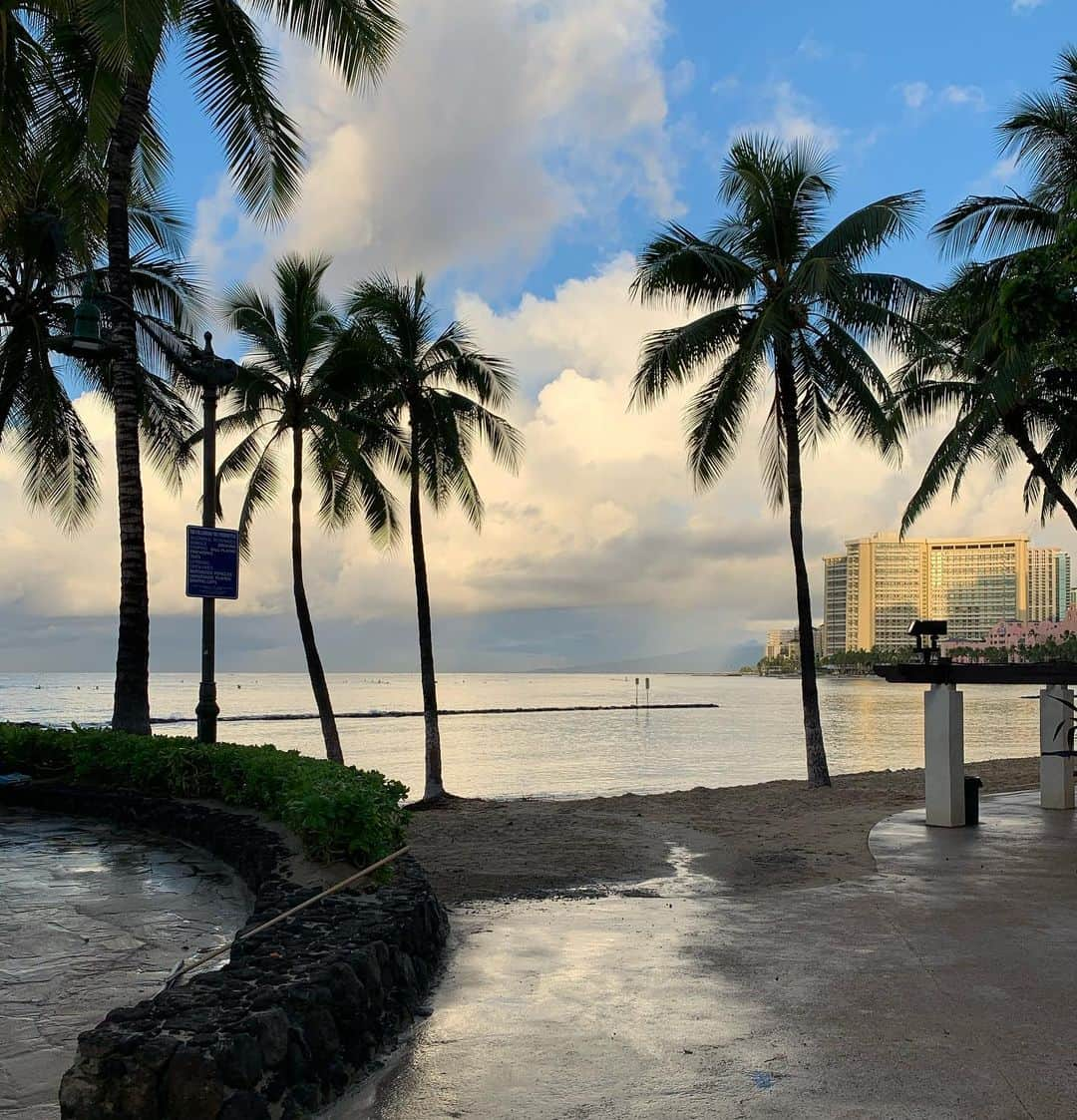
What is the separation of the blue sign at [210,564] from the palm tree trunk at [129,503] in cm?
220

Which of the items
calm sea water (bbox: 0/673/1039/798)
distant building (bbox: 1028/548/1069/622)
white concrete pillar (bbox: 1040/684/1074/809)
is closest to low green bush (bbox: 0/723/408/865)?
white concrete pillar (bbox: 1040/684/1074/809)

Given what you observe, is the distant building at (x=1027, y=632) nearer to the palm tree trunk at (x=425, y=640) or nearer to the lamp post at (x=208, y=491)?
the palm tree trunk at (x=425, y=640)

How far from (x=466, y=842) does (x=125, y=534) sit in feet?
20.6

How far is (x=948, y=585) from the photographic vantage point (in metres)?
166

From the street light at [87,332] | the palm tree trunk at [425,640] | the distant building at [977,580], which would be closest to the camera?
the street light at [87,332]

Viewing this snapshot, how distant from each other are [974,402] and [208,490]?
17.5 metres

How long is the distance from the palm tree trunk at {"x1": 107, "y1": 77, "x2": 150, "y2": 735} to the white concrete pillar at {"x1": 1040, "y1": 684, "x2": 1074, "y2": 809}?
11.4 metres

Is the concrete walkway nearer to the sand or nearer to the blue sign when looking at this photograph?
the sand

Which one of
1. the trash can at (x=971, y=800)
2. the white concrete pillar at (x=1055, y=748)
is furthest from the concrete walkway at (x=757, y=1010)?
the white concrete pillar at (x=1055, y=748)

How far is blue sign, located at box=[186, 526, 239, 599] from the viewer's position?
40.2ft

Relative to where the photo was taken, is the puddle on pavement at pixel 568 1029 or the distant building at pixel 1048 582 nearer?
the puddle on pavement at pixel 568 1029

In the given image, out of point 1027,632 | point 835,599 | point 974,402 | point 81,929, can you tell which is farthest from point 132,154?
point 835,599

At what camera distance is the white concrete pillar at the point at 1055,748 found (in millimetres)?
13328

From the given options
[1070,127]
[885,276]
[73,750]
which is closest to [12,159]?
[73,750]
